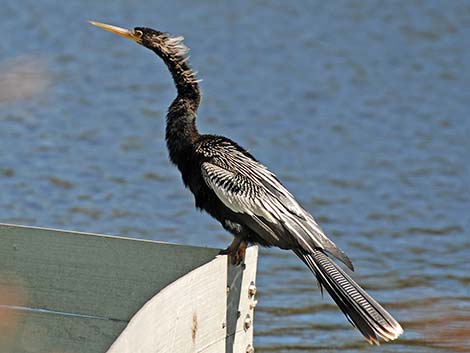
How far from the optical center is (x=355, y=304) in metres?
4.25

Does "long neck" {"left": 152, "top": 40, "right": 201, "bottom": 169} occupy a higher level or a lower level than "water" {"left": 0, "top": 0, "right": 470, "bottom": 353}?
lower

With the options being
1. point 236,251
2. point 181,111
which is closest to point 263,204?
point 236,251

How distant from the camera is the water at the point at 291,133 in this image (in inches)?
274

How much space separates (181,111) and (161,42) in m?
0.40

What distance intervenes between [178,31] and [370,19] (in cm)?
258

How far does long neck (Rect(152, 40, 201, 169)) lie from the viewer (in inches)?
195

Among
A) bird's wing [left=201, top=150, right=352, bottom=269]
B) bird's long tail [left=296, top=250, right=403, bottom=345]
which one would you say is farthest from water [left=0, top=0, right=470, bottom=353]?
bird's wing [left=201, top=150, right=352, bottom=269]

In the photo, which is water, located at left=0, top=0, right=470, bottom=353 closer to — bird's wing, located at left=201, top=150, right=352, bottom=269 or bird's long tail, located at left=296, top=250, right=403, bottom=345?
bird's long tail, located at left=296, top=250, right=403, bottom=345

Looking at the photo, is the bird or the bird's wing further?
the bird's wing

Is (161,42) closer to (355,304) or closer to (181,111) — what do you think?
(181,111)

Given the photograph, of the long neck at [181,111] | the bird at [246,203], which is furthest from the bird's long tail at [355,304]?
the long neck at [181,111]

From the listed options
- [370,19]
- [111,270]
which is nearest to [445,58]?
[370,19]

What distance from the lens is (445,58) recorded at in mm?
12086

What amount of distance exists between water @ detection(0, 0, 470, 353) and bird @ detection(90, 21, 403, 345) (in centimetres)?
62
